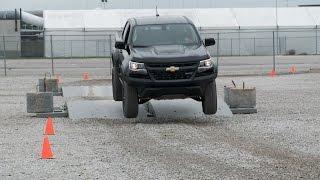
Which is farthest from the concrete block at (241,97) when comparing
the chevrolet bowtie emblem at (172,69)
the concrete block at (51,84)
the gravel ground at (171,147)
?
the concrete block at (51,84)

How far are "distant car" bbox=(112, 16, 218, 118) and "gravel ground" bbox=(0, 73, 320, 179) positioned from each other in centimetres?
57

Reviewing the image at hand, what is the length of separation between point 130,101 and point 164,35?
1.69 m

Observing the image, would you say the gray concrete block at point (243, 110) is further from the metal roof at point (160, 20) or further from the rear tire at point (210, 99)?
the metal roof at point (160, 20)

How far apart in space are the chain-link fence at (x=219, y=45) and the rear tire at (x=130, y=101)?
34.8 meters

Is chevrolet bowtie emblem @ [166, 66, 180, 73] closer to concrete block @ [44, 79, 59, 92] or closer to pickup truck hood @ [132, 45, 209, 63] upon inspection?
pickup truck hood @ [132, 45, 209, 63]

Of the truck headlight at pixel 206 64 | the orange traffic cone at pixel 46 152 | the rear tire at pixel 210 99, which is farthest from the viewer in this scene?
the rear tire at pixel 210 99

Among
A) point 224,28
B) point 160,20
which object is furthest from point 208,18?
point 160,20

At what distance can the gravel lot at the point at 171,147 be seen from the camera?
880 centimetres

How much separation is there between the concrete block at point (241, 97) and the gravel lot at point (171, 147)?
0.43 m

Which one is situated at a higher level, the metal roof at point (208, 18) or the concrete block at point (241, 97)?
the metal roof at point (208, 18)

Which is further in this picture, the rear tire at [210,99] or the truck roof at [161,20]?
the truck roof at [161,20]

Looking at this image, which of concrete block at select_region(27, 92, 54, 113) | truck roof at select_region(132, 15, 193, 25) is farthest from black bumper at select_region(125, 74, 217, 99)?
concrete block at select_region(27, 92, 54, 113)

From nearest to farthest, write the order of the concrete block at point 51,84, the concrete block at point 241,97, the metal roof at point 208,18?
1. the concrete block at point 241,97
2. the concrete block at point 51,84
3. the metal roof at point 208,18

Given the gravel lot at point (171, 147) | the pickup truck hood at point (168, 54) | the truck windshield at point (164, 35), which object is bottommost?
the gravel lot at point (171, 147)
